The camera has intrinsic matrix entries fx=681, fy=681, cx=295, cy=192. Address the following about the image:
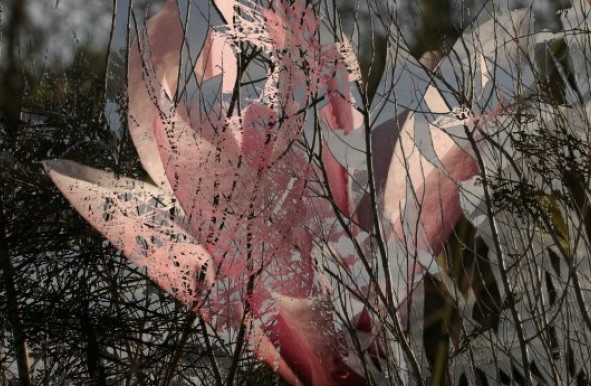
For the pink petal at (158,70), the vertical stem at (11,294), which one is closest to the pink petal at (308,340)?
the pink petal at (158,70)

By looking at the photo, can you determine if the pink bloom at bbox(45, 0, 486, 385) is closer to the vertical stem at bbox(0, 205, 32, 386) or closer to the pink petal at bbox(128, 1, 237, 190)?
the pink petal at bbox(128, 1, 237, 190)

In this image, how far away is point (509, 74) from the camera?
111 inches

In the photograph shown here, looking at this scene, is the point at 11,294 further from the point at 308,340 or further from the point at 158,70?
the point at 308,340

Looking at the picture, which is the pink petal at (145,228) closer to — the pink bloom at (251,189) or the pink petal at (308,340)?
the pink bloom at (251,189)

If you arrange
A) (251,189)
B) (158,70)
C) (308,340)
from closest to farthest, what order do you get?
(251,189) → (158,70) → (308,340)

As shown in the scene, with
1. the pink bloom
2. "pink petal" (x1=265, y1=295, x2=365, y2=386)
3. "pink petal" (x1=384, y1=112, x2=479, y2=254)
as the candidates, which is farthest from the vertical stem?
"pink petal" (x1=384, y1=112, x2=479, y2=254)

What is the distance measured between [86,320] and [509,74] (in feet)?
6.43

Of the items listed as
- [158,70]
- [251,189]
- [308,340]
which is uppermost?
[158,70]

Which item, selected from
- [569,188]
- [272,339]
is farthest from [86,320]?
[569,188]

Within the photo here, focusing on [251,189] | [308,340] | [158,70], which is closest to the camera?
[251,189]

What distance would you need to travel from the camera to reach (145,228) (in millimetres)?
2234

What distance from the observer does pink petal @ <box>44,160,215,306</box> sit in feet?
7.04

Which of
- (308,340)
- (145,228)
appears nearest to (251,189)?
(145,228)

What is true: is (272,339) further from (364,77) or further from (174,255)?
(364,77)
